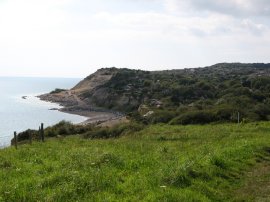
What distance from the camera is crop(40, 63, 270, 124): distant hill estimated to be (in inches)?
1933

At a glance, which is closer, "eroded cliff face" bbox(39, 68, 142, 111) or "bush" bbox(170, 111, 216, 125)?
"bush" bbox(170, 111, 216, 125)

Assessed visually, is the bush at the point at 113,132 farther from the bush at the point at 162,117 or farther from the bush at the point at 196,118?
the bush at the point at 162,117

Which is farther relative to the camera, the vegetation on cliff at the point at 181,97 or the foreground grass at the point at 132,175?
the vegetation on cliff at the point at 181,97

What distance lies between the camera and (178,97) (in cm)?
9306

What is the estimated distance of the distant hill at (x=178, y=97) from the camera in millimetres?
49094

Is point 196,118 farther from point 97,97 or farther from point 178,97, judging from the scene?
point 97,97

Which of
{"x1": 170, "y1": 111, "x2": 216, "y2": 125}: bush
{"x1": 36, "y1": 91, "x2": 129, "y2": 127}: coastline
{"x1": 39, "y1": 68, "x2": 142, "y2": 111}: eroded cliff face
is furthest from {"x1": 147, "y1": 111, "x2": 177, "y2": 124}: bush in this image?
{"x1": 39, "y1": 68, "x2": 142, "y2": 111}: eroded cliff face

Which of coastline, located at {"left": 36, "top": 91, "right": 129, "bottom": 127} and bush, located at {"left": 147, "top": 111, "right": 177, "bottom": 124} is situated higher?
bush, located at {"left": 147, "top": 111, "right": 177, "bottom": 124}

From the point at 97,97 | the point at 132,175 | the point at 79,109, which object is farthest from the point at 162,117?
the point at 97,97

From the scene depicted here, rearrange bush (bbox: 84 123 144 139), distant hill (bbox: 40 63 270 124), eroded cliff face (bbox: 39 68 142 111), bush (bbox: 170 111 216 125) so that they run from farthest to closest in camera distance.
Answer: eroded cliff face (bbox: 39 68 142 111)
distant hill (bbox: 40 63 270 124)
bush (bbox: 170 111 216 125)
bush (bbox: 84 123 144 139)

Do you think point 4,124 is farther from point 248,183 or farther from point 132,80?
point 248,183

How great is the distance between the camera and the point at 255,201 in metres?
14.8

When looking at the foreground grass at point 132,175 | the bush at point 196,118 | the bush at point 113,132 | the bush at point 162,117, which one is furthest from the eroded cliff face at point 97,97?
the foreground grass at point 132,175

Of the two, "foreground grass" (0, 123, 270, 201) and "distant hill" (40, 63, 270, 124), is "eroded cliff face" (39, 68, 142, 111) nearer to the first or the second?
"distant hill" (40, 63, 270, 124)
